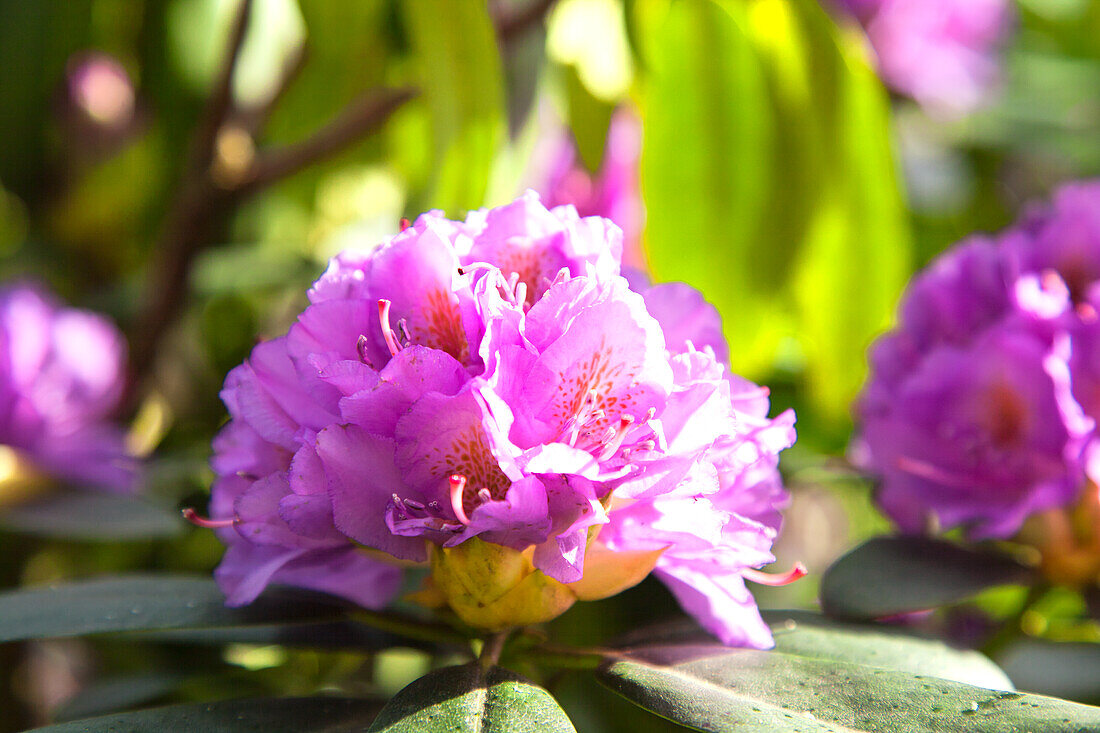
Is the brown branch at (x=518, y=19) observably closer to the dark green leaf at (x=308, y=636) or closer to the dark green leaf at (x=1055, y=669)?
the dark green leaf at (x=308, y=636)

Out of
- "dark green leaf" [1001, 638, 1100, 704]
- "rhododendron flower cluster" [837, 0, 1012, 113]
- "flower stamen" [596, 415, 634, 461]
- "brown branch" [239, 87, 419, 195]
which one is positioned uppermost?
"rhododendron flower cluster" [837, 0, 1012, 113]

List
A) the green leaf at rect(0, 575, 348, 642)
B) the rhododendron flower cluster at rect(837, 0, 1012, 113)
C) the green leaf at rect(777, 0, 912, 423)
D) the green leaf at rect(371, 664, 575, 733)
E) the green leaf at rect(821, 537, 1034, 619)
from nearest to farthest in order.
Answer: the green leaf at rect(371, 664, 575, 733) < the green leaf at rect(0, 575, 348, 642) < the green leaf at rect(821, 537, 1034, 619) < the green leaf at rect(777, 0, 912, 423) < the rhododendron flower cluster at rect(837, 0, 1012, 113)

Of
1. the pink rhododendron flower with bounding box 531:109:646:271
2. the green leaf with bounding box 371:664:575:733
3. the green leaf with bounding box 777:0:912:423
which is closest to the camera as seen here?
the green leaf with bounding box 371:664:575:733

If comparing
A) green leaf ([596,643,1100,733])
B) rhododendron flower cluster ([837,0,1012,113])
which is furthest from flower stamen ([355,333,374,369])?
rhododendron flower cluster ([837,0,1012,113])

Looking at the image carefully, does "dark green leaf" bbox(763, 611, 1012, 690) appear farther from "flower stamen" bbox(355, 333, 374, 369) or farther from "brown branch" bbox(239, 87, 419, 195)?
"brown branch" bbox(239, 87, 419, 195)

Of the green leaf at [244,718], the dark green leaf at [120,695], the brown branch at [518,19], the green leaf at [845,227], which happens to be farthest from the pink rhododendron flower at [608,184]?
the green leaf at [244,718]

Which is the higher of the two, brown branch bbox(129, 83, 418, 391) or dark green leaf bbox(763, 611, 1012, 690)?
brown branch bbox(129, 83, 418, 391)

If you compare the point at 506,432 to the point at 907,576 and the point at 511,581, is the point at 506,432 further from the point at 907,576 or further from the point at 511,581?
the point at 907,576

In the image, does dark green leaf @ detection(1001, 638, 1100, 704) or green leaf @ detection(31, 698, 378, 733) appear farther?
dark green leaf @ detection(1001, 638, 1100, 704)
